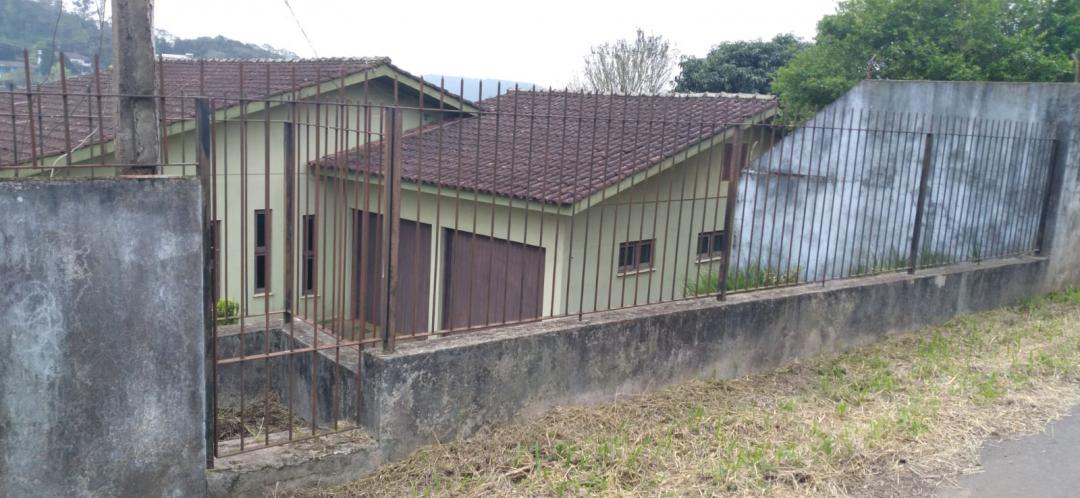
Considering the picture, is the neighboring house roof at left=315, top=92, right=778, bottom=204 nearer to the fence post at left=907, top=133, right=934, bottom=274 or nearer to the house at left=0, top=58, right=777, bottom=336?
the house at left=0, top=58, right=777, bottom=336

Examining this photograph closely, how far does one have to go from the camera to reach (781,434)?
201 inches

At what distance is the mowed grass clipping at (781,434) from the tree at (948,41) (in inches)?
492

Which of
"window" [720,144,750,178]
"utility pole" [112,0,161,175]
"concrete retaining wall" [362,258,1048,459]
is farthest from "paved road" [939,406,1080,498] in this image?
"utility pole" [112,0,161,175]

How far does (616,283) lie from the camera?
→ 10.7 m

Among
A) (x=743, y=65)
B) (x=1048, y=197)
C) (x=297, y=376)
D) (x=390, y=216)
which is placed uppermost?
(x=743, y=65)

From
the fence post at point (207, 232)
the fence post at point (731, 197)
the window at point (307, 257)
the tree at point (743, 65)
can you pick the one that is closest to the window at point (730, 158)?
the fence post at point (731, 197)

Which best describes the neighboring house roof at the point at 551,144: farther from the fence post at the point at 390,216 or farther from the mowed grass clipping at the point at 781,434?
the fence post at the point at 390,216

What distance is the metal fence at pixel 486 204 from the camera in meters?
4.46

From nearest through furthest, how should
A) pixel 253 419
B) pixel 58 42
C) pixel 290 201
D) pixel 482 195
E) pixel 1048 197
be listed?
pixel 290 201 < pixel 253 419 < pixel 58 42 < pixel 1048 197 < pixel 482 195

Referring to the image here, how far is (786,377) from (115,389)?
4.64 metres

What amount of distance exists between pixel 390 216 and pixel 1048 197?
829cm

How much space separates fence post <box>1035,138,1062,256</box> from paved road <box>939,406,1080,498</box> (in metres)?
4.71

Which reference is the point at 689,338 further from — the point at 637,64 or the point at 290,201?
the point at 637,64

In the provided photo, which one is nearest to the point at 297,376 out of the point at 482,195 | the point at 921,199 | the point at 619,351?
the point at 619,351
